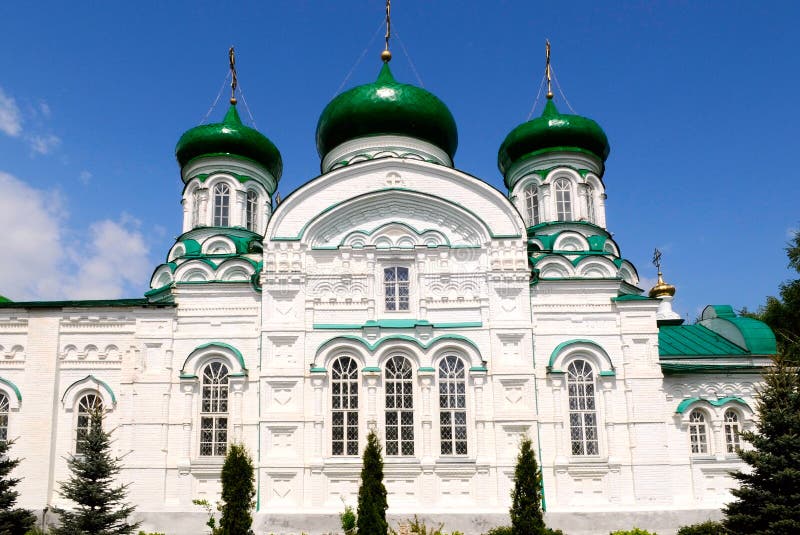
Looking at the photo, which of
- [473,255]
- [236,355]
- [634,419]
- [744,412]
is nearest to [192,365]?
[236,355]

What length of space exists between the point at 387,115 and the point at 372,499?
8896 millimetres

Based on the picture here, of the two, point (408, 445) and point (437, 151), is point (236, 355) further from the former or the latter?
point (437, 151)

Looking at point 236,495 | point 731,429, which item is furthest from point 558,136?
point 236,495

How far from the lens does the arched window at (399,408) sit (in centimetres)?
1380

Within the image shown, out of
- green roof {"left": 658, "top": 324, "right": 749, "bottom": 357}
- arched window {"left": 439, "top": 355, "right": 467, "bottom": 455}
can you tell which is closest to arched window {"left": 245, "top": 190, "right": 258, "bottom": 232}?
arched window {"left": 439, "top": 355, "right": 467, "bottom": 455}

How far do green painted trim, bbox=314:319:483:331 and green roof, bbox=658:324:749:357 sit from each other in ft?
15.4

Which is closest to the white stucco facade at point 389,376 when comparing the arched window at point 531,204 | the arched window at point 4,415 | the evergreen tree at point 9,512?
the arched window at point 4,415

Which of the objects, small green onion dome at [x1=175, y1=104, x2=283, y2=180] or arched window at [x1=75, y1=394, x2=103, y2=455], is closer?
arched window at [x1=75, y1=394, x2=103, y2=455]

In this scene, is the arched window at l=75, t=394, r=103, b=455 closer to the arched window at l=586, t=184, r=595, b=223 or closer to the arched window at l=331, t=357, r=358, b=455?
the arched window at l=331, t=357, r=358, b=455

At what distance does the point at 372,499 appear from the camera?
11.6 m

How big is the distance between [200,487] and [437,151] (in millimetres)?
9057

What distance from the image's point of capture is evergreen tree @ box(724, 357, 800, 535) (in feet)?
34.7

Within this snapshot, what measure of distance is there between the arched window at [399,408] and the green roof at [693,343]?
5.77 meters

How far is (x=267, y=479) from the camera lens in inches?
535
